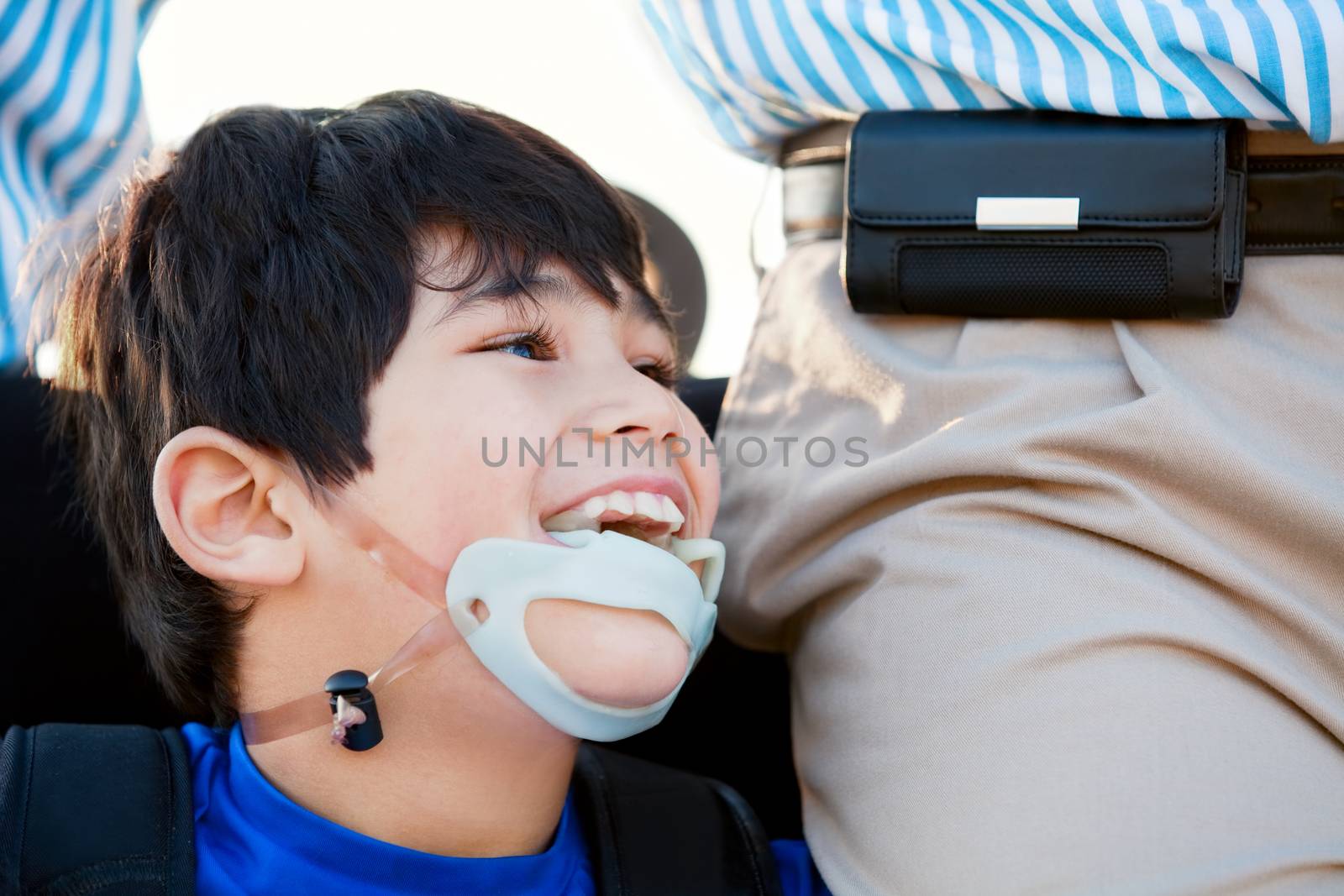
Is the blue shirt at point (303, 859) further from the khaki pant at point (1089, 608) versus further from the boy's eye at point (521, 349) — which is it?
the boy's eye at point (521, 349)

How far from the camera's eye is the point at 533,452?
3.56 feet

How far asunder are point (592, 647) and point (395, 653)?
20 cm

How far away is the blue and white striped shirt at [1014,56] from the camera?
1.01m

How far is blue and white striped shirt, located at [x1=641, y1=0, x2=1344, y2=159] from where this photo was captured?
1.01 metres

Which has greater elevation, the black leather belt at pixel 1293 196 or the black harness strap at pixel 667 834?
the black leather belt at pixel 1293 196

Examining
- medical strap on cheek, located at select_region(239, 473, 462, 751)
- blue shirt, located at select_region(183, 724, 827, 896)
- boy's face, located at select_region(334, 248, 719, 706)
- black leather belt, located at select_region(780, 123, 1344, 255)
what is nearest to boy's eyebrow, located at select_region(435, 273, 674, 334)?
boy's face, located at select_region(334, 248, 719, 706)

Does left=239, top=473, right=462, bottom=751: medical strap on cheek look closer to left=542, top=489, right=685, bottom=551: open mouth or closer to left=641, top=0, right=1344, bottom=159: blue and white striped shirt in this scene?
left=542, top=489, right=685, bottom=551: open mouth

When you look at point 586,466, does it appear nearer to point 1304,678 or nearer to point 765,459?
point 765,459

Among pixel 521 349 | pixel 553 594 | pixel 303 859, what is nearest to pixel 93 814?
pixel 303 859

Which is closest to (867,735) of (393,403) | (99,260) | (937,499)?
(937,499)

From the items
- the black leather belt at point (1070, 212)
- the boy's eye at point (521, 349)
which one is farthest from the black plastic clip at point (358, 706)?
the black leather belt at point (1070, 212)

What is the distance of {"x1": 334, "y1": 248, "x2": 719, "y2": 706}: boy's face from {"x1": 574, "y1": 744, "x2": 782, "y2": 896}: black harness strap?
0.27 metres

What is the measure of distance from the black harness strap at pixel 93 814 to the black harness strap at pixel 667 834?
1.36ft

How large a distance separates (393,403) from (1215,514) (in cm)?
75
